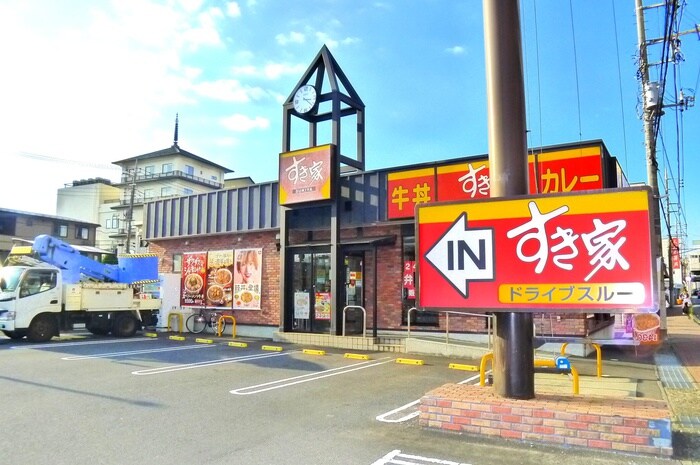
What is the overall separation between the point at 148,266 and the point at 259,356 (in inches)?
330

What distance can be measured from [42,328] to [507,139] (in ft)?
47.5

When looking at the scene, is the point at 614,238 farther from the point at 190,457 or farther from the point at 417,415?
the point at 190,457

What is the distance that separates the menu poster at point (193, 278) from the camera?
18.6m

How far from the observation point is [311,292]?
14961mm

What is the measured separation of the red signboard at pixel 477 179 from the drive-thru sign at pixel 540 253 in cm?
386

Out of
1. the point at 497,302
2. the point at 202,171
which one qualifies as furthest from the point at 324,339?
the point at 202,171

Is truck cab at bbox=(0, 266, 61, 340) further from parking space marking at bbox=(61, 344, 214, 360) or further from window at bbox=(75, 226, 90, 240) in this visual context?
window at bbox=(75, 226, 90, 240)

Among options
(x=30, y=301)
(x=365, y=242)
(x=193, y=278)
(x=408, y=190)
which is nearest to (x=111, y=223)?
(x=193, y=278)

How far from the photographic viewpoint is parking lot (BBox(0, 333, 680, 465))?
485 centimetres

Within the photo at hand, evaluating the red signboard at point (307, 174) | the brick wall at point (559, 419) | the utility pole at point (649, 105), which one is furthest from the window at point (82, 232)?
the brick wall at point (559, 419)

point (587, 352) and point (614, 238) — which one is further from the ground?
point (614, 238)

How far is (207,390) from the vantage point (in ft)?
25.7

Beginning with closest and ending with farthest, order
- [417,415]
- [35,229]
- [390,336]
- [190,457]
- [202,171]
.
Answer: [190,457], [417,415], [390,336], [35,229], [202,171]

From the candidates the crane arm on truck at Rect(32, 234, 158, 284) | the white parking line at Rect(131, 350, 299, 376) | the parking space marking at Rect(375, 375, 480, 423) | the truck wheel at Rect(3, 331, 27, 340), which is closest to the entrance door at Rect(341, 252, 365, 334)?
the white parking line at Rect(131, 350, 299, 376)
